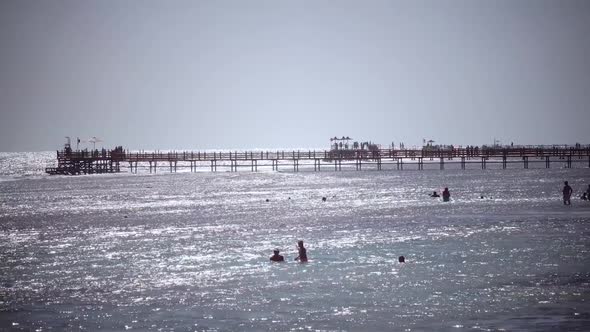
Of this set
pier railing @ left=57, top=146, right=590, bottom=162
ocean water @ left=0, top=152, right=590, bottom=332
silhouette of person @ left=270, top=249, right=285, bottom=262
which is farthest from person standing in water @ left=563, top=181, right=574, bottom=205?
pier railing @ left=57, top=146, right=590, bottom=162

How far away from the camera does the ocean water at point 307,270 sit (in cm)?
1777

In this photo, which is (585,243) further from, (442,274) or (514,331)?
(514,331)

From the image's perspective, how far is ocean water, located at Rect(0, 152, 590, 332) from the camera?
1777 centimetres

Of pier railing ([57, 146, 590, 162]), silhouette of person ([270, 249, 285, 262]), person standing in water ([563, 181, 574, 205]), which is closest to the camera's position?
silhouette of person ([270, 249, 285, 262])

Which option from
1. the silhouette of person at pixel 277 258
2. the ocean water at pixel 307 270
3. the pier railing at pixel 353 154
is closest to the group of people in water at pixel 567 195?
the ocean water at pixel 307 270

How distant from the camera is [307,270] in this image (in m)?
24.0

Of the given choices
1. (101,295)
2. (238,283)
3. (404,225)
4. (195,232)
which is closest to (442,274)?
(238,283)

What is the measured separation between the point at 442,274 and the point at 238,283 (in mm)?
6077

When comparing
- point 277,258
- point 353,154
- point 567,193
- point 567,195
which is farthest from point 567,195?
point 353,154

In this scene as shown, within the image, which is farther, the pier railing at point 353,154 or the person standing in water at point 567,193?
the pier railing at point 353,154

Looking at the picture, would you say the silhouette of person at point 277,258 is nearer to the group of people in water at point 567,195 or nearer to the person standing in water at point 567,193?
the group of people in water at point 567,195

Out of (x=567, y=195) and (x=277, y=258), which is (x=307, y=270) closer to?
(x=277, y=258)

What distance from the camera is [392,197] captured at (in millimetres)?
55938

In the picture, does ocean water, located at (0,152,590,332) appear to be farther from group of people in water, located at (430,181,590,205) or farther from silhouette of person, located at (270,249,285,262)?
group of people in water, located at (430,181,590,205)
